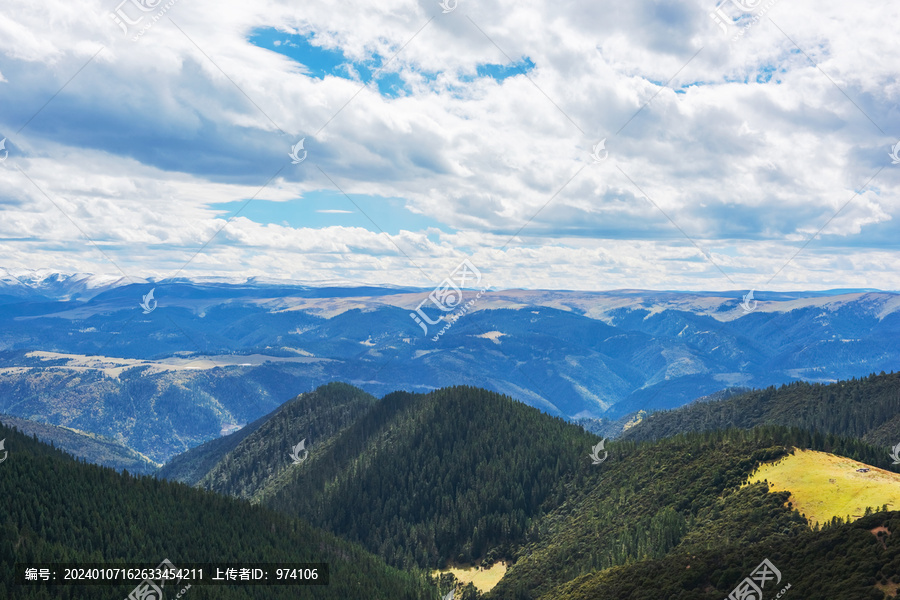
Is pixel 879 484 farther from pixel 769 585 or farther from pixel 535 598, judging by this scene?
pixel 535 598

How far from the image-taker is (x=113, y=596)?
146 m

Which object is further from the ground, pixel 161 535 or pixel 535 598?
pixel 161 535

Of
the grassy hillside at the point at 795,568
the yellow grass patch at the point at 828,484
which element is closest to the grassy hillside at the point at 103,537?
the grassy hillside at the point at 795,568

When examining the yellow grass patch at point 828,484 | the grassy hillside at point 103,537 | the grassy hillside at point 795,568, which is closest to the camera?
the grassy hillside at point 795,568

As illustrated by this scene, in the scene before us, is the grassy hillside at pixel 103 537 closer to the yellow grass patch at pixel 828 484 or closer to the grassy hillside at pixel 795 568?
the grassy hillside at pixel 795 568

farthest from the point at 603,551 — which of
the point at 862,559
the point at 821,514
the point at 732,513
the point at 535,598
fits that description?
the point at 862,559

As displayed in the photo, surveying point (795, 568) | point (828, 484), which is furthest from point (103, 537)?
point (828, 484)

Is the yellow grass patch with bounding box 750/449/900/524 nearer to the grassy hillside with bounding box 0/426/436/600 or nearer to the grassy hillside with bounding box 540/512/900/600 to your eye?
the grassy hillside with bounding box 540/512/900/600

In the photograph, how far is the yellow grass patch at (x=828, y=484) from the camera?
14488cm

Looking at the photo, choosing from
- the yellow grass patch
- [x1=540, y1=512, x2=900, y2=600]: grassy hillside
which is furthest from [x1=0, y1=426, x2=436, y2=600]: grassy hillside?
the yellow grass patch

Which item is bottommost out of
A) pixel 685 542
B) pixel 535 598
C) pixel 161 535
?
pixel 535 598

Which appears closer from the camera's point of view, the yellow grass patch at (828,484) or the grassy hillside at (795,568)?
the grassy hillside at (795,568)

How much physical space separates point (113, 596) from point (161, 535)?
142ft

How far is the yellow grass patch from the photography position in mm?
144875
